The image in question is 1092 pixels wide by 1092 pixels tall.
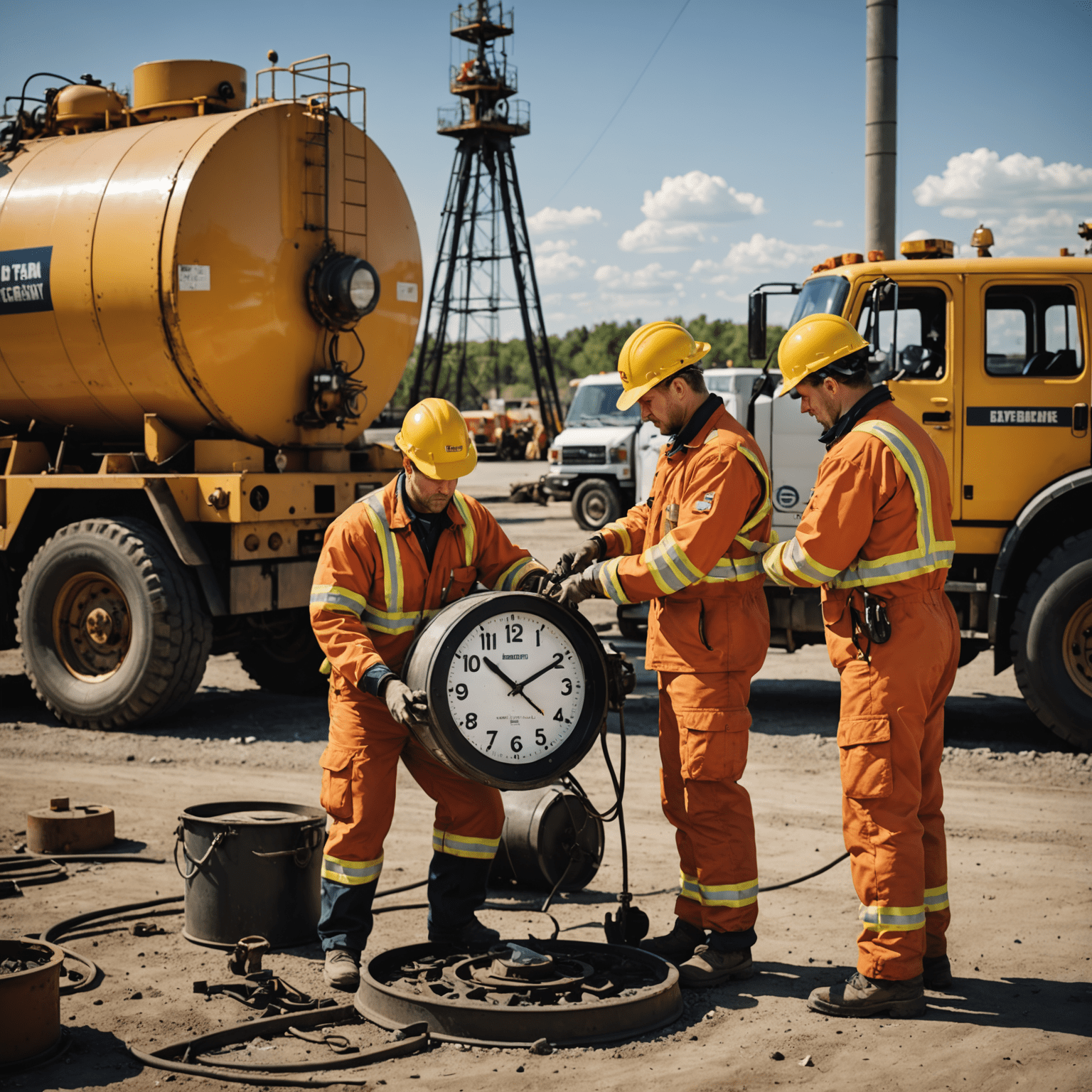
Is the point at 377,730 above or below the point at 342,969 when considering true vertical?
above

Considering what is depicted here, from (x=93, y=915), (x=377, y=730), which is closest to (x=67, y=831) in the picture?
(x=93, y=915)

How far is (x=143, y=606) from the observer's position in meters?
8.52

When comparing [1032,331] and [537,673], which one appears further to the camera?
[1032,331]

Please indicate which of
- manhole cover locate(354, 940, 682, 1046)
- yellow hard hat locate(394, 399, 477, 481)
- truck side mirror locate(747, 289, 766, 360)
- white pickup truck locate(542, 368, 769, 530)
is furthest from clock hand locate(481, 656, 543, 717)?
white pickup truck locate(542, 368, 769, 530)

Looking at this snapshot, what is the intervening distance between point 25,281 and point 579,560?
19.1 ft

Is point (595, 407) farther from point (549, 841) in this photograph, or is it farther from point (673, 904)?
point (673, 904)

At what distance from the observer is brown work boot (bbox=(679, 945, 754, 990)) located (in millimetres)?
4660

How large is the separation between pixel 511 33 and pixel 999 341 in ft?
113

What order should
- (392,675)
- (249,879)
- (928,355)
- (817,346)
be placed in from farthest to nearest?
1. (928,355)
2. (249,879)
3. (817,346)
4. (392,675)

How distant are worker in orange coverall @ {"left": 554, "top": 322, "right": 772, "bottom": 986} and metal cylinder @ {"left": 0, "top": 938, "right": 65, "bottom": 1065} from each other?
212 centimetres

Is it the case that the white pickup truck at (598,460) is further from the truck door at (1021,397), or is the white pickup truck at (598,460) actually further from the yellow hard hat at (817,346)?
the yellow hard hat at (817,346)

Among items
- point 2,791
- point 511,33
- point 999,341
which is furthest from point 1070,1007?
point 511,33

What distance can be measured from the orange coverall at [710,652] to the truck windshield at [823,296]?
3.71m

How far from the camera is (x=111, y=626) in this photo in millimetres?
8938
